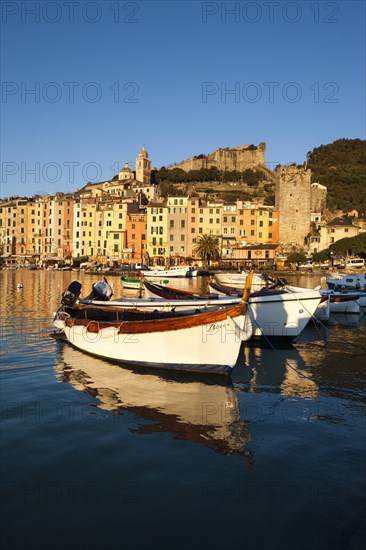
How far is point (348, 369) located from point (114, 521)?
33.5ft

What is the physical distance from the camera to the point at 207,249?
8012 centimetres

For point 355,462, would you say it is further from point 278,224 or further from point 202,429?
point 278,224

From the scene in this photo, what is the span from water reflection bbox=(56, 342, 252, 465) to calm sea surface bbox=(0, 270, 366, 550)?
0.04 meters

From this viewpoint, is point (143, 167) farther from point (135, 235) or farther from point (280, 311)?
point (280, 311)

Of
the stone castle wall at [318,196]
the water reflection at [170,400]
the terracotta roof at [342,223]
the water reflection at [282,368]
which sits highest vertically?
the stone castle wall at [318,196]

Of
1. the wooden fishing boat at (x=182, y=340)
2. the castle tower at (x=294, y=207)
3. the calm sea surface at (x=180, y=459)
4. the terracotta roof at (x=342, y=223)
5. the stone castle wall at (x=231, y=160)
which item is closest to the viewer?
the calm sea surface at (x=180, y=459)

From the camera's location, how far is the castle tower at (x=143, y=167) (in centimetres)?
12488

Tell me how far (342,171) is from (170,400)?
13582 centimetres

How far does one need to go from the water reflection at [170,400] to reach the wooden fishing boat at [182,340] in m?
0.39

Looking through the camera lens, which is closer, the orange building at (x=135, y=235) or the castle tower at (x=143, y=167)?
the orange building at (x=135, y=235)

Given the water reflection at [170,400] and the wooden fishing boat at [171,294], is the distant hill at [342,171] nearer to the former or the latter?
the wooden fishing boat at [171,294]

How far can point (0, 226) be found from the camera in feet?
364

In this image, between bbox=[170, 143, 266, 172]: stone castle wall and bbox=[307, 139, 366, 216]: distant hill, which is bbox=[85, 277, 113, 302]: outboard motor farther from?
bbox=[170, 143, 266, 172]: stone castle wall

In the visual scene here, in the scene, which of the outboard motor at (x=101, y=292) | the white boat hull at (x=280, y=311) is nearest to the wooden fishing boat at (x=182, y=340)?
the white boat hull at (x=280, y=311)
